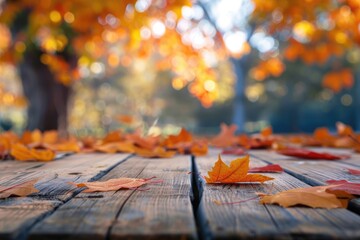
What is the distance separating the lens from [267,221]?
28.9 inches

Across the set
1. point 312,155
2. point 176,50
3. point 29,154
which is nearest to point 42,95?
point 176,50

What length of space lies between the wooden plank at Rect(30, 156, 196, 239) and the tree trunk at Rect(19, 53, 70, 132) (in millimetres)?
5470

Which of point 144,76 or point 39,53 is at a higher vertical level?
point 144,76

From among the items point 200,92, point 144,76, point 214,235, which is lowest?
point 214,235

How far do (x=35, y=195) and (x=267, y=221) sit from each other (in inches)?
21.7

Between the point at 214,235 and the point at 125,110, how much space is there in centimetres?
3902

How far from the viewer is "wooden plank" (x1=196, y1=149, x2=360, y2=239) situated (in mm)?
657

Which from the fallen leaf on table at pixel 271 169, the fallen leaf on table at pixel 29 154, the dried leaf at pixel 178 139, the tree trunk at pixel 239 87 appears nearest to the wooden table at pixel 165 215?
the fallen leaf on table at pixel 271 169

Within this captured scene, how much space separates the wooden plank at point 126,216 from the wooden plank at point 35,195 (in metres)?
0.03

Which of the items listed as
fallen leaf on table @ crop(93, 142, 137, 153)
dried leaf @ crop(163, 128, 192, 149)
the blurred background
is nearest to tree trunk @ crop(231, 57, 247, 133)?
the blurred background

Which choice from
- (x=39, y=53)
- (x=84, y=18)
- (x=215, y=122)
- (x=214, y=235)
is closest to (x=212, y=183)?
(x=214, y=235)

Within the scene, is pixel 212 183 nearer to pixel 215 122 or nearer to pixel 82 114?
pixel 215 122

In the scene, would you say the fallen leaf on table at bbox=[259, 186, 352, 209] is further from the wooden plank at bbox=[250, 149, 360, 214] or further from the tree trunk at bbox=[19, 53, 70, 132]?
the tree trunk at bbox=[19, 53, 70, 132]

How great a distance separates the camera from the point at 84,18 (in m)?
4.19
